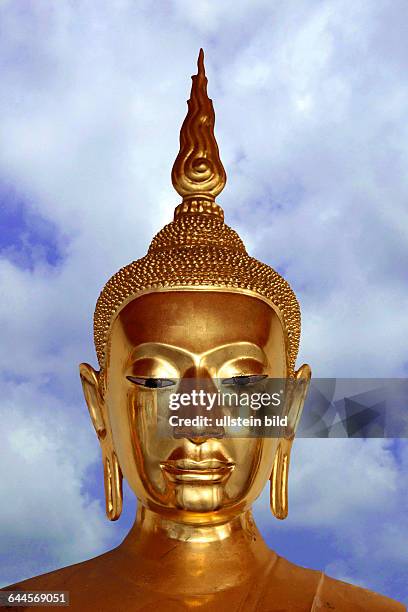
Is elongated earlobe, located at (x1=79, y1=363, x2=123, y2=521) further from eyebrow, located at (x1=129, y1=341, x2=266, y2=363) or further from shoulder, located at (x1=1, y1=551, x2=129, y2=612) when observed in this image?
eyebrow, located at (x1=129, y1=341, x2=266, y2=363)

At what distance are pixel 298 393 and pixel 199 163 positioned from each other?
133 cm

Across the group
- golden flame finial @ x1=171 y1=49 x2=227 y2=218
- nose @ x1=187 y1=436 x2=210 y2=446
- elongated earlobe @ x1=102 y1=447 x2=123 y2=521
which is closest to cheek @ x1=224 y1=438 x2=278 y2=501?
nose @ x1=187 y1=436 x2=210 y2=446

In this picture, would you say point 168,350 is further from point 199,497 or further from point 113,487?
point 113,487

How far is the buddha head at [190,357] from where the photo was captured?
371cm

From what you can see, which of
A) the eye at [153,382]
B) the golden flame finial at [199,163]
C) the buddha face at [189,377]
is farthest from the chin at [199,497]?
the golden flame finial at [199,163]

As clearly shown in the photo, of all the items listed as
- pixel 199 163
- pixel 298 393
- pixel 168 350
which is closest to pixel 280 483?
pixel 298 393

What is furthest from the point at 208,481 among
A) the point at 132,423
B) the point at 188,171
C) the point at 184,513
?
the point at 188,171

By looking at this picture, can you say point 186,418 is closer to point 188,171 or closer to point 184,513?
point 184,513

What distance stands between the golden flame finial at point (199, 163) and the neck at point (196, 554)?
1.62 meters

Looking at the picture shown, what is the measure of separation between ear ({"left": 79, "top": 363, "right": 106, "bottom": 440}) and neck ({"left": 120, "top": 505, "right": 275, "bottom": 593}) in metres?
0.50

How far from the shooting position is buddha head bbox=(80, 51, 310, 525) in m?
3.71

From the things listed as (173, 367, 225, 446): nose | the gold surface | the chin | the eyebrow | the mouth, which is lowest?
the chin

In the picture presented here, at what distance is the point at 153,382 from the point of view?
3752mm

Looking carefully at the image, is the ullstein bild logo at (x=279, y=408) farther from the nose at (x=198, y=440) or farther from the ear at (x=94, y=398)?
the ear at (x=94, y=398)
